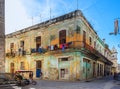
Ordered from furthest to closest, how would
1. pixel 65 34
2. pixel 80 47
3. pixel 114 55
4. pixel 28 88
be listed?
pixel 114 55
pixel 65 34
pixel 80 47
pixel 28 88

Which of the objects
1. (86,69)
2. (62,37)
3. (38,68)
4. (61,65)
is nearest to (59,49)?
(62,37)

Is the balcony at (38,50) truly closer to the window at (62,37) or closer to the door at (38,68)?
the door at (38,68)

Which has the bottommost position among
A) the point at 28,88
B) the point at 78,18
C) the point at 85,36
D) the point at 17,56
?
the point at 28,88

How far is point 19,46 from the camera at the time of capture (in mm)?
28516

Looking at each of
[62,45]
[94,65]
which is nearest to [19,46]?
[62,45]

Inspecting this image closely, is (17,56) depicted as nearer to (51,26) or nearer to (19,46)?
(19,46)

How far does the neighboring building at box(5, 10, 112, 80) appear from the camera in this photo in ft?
70.1

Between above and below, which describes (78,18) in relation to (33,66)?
above

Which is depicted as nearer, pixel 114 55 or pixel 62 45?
pixel 62 45

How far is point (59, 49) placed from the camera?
2241 centimetres

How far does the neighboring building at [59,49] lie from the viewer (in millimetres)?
21359

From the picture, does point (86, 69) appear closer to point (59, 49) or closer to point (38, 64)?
point (59, 49)

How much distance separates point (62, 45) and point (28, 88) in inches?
344

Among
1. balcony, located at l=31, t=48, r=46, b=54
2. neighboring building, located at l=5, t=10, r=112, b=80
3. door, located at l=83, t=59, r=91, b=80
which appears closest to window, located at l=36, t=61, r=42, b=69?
neighboring building, located at l=5, t=10, r=112, b=80
